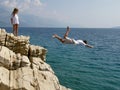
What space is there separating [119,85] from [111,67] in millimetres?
11442

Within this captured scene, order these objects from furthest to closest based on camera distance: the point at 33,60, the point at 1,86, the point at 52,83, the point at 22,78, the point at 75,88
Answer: the point at 75,88 < the point at 33,60 < the point at 52,83 < the point at 22,78 < the point at 1,86

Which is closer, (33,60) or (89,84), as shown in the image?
(33,60)

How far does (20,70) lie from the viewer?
1964 centimetres

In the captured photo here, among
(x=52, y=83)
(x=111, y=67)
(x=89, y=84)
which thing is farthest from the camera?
(x=111, y=67)

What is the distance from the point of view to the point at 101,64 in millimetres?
45656

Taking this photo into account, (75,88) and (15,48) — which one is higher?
(15,48)

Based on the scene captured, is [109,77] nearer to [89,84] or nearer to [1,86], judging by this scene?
[89,84]

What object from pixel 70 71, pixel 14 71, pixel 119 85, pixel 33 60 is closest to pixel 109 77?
pixel 119 85

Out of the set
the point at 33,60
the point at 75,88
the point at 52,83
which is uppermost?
the point at 33,60

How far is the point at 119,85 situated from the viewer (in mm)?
31859

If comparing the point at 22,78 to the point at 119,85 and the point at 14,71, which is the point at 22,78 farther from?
the point at 119,85

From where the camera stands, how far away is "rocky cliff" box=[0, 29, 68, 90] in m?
18.0

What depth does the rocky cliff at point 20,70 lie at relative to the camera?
1800cm

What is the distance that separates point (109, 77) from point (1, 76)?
22.1m
